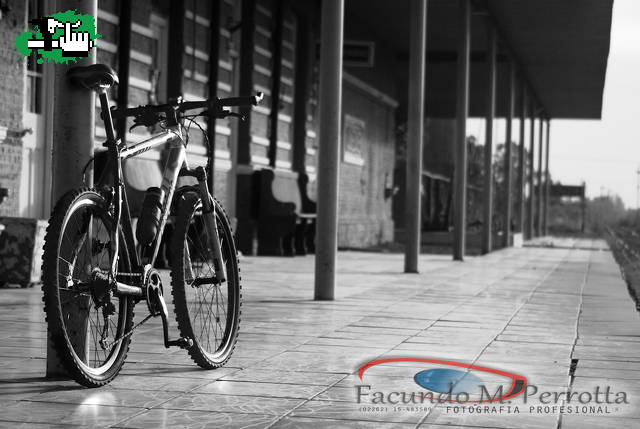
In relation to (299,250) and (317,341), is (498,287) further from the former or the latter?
(299,250)

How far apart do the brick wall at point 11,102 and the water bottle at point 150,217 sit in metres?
5.17

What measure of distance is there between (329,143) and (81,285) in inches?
183


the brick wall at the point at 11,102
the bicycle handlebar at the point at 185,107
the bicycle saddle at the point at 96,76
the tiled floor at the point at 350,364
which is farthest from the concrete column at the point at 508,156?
the bicycle saddle at the point at 96,76

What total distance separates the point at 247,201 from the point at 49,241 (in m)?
11.4

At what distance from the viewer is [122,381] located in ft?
13.8

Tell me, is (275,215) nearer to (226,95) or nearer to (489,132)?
(226,95)

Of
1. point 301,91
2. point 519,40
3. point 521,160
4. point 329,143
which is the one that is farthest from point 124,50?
point 521,160

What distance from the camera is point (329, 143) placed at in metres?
8.33

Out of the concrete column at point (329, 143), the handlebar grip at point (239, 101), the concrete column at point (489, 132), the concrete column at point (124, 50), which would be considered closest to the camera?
the handlebar grip at point (239, 101)

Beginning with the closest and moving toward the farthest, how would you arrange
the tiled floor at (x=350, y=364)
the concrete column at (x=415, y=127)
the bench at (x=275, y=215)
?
the tiled floor at (x=350, y=364)
the concrete column at (x=415, y=127)
the bench at (x=275, y=215)

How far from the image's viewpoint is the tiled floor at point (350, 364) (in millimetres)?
3604

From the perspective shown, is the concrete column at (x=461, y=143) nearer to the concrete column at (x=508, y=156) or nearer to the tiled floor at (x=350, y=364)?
the tiled floor at (x=350, y=364)

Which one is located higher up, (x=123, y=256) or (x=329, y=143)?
(x=329, y=143)

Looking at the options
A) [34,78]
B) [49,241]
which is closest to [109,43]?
[34,78]
